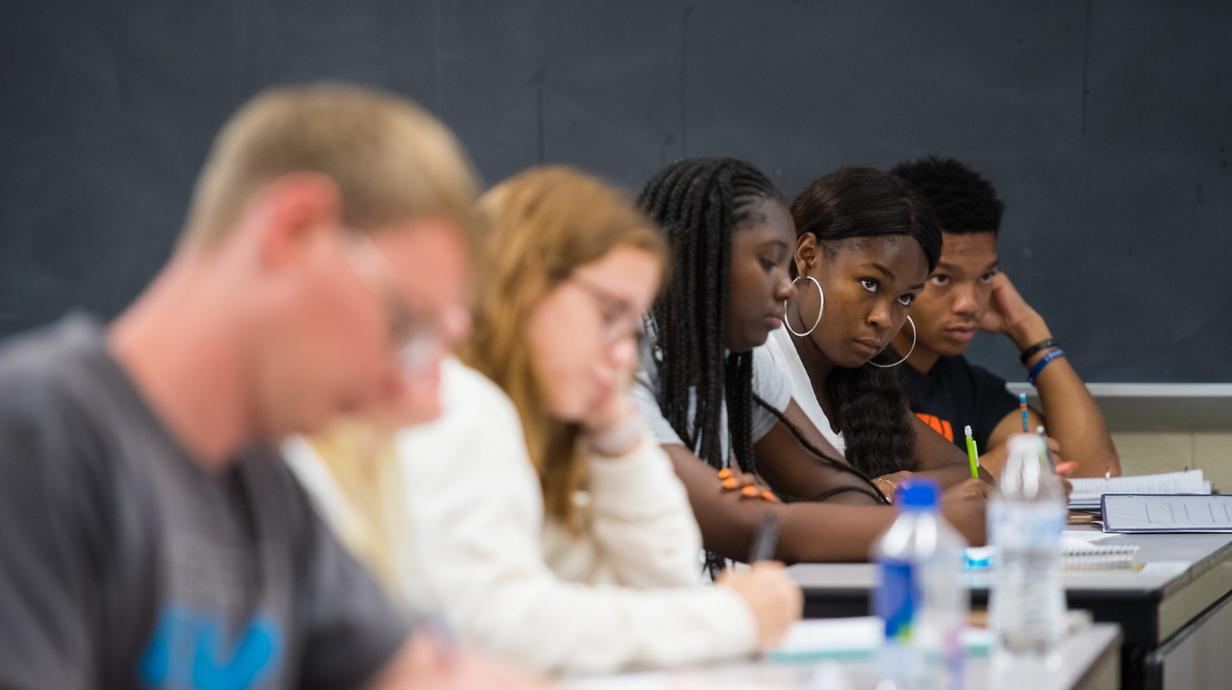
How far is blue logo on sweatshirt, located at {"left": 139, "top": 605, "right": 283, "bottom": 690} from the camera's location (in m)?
0.69

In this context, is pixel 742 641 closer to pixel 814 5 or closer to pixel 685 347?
pixel 685 347

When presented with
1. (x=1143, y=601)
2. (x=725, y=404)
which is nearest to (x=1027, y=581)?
(x=1143, y=601)

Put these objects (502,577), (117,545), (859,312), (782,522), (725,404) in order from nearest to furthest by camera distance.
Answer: (117,545), (502,577), (782,522), (725,404), (859,312)

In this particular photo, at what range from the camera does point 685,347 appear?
6.81 ft

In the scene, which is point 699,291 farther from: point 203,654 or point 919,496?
point 203,654

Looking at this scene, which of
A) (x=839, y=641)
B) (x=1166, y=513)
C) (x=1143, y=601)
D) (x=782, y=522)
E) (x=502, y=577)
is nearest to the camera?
(x=502, y=577)

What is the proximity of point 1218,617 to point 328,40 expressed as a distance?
2.82 metres

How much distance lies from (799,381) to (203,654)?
79.5 inches

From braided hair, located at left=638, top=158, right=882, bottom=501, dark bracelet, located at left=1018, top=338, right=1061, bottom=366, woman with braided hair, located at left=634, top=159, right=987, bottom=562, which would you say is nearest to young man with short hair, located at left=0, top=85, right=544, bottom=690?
woman with braided hair, located at left=634, top=159, right=987, bottom=562

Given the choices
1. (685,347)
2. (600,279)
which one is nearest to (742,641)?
(600,279)

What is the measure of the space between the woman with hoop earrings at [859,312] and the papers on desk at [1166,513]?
1.09 ft

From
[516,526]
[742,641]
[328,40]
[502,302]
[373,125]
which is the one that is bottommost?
[742,641]

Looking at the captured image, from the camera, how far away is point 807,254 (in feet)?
8.68

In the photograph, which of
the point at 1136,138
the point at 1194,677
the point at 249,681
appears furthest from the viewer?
the point at 1136,138
